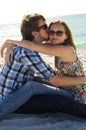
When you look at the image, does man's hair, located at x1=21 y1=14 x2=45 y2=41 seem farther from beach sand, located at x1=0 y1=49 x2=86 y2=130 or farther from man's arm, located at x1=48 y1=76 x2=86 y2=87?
beach sand, located at x1=0 y1=49 x2=86 y2=130

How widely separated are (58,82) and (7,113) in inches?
24.6

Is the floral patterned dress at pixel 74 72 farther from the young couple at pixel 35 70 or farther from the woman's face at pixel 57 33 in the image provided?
the woman's face at pixel 57 33

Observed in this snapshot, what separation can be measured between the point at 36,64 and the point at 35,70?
8 centimetres

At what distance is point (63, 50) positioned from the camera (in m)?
4.33

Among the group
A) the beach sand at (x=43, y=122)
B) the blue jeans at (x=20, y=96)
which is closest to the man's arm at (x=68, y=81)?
the blue jeans at (x=20, y=96)

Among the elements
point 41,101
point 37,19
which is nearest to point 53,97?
point 41,101

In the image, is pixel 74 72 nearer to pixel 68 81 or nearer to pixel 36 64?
pixel 68 81

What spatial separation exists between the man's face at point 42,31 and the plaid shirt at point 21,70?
0.23m

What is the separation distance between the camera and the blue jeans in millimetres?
4285

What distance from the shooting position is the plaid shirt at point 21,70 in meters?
4.21

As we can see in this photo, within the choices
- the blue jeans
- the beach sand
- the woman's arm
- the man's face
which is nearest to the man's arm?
the blue jeans

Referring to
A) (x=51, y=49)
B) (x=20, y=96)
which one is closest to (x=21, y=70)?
(x=20, y=96)

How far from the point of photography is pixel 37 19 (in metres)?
4.33

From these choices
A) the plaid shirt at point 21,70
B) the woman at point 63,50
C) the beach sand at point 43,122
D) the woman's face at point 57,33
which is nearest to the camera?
the beach sand at point 43,122
